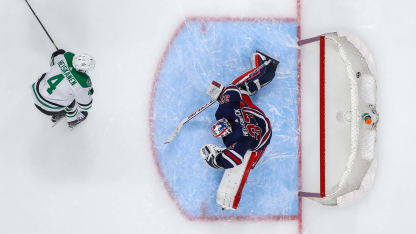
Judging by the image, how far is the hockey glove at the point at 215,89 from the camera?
3.66 m

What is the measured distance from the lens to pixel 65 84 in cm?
308

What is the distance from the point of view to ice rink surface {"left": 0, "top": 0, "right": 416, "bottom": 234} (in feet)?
12.5

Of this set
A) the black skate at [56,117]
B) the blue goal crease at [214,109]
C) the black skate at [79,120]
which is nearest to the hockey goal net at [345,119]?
the blue goal crease at [214,109]

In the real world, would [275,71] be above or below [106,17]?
below

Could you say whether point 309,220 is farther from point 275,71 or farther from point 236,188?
point 275,71

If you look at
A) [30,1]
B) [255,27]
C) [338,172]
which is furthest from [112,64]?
[338,172]

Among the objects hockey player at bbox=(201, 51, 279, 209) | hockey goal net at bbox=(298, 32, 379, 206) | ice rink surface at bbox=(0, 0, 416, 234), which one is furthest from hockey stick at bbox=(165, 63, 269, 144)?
hockey goal net at bbox=(298, 32, 379, 206)

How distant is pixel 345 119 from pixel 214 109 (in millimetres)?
1361

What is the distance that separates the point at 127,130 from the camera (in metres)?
3.88

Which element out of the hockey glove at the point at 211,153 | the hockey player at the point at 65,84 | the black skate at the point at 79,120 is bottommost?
the hockey glove at the point at 211,153

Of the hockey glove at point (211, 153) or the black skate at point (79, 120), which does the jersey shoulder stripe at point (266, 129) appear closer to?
the hockey glove at point (211, 153)

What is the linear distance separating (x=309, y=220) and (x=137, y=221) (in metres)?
1.84

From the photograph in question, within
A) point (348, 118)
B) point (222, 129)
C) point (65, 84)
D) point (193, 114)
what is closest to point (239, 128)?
point (222, 129)

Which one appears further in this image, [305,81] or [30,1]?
[305,81]
